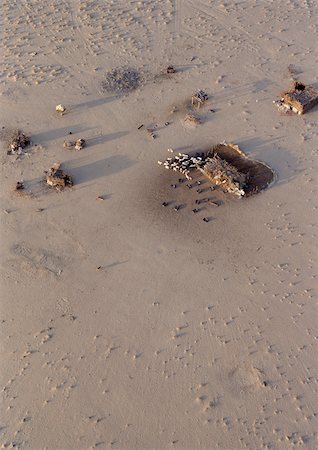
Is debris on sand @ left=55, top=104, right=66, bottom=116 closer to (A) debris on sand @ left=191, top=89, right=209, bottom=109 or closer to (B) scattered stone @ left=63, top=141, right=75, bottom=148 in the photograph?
(B) scattered stone @ left=63, top=141, right=75, bottom=148

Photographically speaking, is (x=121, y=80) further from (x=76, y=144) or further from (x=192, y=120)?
(x=76, y=144)

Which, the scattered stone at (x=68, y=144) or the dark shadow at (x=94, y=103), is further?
the dark shadow at (x=94, y=103)

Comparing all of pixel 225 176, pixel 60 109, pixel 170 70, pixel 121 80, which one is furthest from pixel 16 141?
pixel 225 176

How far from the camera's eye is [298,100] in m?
23.9

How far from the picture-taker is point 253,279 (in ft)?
59.6

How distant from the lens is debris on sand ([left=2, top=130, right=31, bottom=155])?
72.9ft

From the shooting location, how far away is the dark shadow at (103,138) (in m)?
22.8

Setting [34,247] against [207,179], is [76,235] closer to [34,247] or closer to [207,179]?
[34,247]

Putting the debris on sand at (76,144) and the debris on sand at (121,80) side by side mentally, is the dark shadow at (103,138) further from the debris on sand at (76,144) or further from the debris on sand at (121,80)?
the debris on sand at (121,80)

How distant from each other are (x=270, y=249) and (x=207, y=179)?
14.8 feet

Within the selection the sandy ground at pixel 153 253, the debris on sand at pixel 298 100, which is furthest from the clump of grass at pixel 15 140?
the debris on sand at pixel 298 100

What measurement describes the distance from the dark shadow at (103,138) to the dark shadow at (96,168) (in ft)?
4.03

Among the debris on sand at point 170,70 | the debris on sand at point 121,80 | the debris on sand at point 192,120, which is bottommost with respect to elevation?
the debris on sand at point 192,120

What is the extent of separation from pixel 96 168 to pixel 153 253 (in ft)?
18.0
